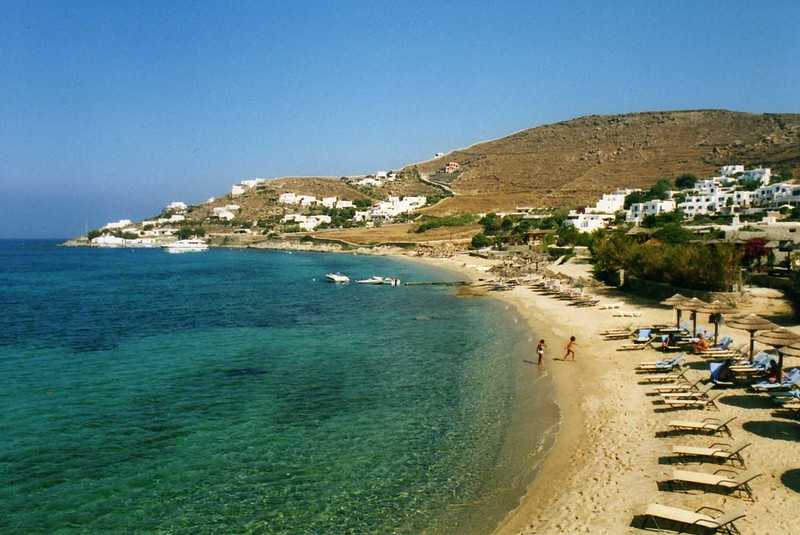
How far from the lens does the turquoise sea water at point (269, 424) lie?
11.2m

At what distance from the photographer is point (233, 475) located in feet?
41.6

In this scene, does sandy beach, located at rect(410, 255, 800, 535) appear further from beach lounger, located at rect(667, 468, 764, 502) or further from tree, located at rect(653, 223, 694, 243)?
tree, located at rect(653, 223, 694, 243)

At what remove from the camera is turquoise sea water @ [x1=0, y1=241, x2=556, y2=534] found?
36.7 ft

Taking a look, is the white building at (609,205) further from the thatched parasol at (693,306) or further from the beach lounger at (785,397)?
the beach lounger at (785,397)

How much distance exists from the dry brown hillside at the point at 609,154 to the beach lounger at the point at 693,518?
113753 millimetres

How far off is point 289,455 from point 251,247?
12372 cm

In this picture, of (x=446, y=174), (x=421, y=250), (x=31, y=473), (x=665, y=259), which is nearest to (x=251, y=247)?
(x=421, y=250)

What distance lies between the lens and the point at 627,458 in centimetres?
1252

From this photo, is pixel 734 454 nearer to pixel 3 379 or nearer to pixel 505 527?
pixel 505 527

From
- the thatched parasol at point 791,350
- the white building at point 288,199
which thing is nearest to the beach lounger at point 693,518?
the thatched parasol at point 791,350

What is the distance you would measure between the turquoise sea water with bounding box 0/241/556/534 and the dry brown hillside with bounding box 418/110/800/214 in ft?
336

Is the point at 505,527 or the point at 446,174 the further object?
the point at 446,174

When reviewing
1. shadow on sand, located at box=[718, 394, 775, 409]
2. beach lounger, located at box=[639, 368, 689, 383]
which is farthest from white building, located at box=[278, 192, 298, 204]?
shadow on sand, located at box=[718, 394, 775, 409]

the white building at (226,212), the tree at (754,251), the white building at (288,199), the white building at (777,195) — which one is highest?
the white building at (288,199)
